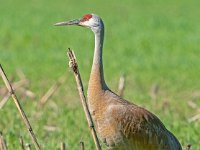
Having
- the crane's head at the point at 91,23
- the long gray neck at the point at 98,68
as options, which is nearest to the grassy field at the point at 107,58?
the long gray neck at the point at 98,68

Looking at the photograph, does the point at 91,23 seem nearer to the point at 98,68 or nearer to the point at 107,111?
the point at 98,68

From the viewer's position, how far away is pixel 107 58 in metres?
20.6

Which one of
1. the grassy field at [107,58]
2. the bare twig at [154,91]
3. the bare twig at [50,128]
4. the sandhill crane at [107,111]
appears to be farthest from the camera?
the bare twig at [154,91]

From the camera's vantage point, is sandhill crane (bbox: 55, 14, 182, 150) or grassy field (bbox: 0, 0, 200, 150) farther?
grassy field (bbox: 0, 0, 200, 150)

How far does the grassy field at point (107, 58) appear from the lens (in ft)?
39.6

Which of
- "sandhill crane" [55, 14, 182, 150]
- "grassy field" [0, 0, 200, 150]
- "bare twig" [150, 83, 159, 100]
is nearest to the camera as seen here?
"sandhill crane" [55, 14, 182, 150]

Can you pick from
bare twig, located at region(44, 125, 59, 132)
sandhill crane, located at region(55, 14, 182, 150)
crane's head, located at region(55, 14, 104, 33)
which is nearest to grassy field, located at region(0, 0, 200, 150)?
bare twig, located at region(44, 125, 59, 132)

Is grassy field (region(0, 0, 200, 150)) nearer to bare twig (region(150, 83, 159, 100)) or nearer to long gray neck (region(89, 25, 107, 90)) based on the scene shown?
bare twig (region(150, 83, 159, 100))

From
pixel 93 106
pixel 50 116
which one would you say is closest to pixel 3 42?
pixel 50 116

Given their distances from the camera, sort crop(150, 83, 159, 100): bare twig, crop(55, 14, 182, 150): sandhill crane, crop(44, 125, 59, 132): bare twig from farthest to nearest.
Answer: crop(150, 83, 159, 100): bare twig, crop(44, 125, 59, 132): bare twig, crop(55, 14, 182, 150): sandhill crane

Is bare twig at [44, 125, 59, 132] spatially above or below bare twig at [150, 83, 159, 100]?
above

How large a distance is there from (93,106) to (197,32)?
17935mm

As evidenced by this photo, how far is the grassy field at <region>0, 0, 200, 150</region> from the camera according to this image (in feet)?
39.6

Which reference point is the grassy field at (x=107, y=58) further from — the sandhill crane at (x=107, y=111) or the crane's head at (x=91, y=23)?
the crane's head at (x=91, y=23)
